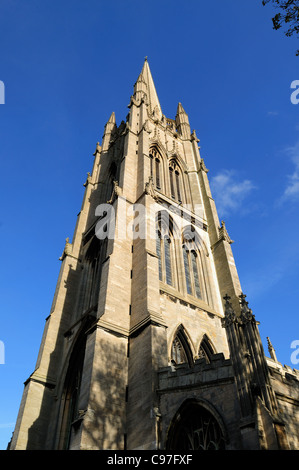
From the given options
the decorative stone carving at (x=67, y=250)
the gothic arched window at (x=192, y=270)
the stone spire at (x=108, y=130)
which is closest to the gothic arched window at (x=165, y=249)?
the gothic arched window at (x=192, y=270)

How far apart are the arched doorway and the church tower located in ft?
0.10

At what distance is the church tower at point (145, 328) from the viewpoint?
11.0m

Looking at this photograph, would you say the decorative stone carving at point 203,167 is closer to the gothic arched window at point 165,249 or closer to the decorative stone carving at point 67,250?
the gothic arched window at point 165,249

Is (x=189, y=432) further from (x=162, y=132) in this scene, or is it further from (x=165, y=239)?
(x=162, y=132)

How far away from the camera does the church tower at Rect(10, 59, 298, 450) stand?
432 inches

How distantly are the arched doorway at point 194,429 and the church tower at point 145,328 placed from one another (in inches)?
1.3

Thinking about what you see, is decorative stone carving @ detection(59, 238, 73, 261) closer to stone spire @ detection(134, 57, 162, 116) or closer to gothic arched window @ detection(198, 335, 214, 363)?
gothic arched window @ detection(198, 335, 214, 363)

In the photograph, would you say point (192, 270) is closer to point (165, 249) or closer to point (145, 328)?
point (165, 249)

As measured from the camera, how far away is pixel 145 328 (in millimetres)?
13625

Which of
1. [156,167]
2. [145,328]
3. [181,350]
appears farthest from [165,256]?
[156,167]

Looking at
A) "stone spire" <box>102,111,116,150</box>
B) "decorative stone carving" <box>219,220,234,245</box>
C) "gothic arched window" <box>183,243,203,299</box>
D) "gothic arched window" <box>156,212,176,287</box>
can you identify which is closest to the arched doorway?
"gothic arched window" <box>156,212,176,287</box>

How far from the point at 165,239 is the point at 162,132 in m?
13.0

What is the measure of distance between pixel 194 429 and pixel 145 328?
379cm
